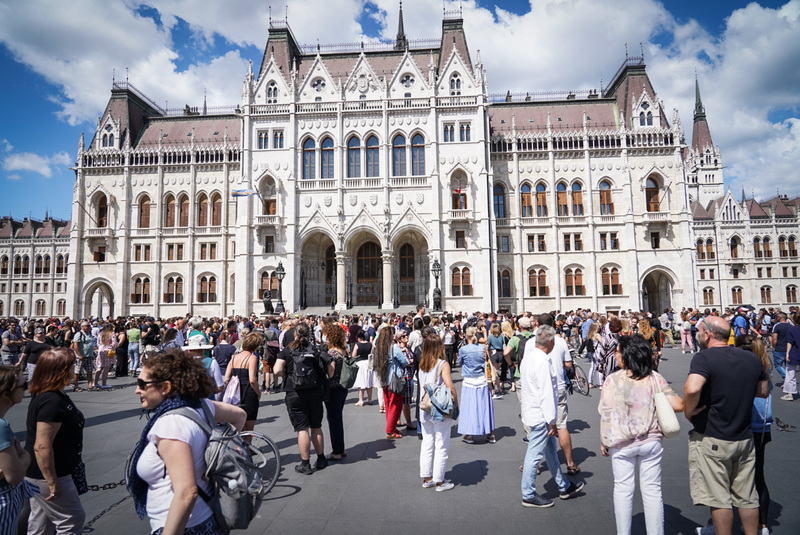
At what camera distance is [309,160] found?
3400 cm

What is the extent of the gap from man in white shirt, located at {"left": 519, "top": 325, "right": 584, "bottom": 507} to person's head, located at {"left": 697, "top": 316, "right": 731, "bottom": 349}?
1.66 meters


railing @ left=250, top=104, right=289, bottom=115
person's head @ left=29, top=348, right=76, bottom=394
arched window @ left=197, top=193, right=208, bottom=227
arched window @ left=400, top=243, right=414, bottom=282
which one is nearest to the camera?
person's head @ left=29, top=348, right=76, bottom=394

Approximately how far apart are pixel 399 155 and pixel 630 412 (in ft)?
103

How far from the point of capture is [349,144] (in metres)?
33.9

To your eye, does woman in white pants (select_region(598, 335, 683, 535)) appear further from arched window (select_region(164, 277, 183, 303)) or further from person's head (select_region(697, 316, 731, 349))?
arched window (select_region(164, 277, 183, 303))

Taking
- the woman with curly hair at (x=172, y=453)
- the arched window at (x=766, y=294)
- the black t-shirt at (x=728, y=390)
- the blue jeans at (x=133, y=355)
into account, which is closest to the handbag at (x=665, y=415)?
the black t-shirt at (x=728, y=390)

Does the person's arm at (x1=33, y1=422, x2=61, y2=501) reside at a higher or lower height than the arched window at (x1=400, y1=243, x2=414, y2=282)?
lower

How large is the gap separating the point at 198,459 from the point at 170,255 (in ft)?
130

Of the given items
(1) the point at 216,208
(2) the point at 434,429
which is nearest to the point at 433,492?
(2) the point at 434,429

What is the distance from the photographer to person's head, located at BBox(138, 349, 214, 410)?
9.23ft

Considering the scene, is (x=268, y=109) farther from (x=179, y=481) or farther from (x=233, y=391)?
(x=179, y=481)

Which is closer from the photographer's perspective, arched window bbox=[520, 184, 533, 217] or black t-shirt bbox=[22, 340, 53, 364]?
black t-shirt bbox=[22, 340, 53, 364]

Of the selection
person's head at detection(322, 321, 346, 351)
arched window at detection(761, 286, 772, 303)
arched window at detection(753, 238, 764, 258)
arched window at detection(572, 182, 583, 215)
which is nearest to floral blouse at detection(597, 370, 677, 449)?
person's head at detection(322, 321, 346, 351)

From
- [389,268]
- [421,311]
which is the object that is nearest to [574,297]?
[389,268]
